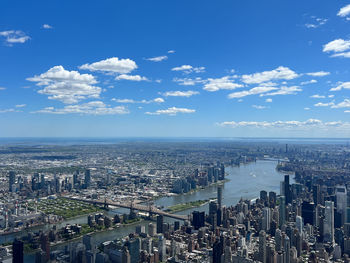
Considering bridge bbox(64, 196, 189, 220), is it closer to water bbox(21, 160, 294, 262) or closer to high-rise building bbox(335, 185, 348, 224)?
water bbox(21, 160, 294, 262)

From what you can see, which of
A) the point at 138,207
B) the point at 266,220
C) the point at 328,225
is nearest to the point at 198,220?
the point at 266,220

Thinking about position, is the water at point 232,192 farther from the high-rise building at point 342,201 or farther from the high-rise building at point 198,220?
the high-rise building at point 342,201

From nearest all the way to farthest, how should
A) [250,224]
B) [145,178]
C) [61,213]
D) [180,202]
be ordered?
[250,224]
[61,213]
[180,202]
[145,178]

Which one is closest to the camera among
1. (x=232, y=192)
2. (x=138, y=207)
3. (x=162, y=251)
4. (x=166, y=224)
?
(x=162, y=251)

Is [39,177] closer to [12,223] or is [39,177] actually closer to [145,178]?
[145,178]

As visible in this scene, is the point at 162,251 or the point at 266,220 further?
the point at 266,220

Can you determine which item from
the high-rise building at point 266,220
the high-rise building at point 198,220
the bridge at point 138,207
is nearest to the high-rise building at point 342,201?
the high-rise building at point 266,220

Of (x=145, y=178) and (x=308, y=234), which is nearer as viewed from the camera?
(x=308, y=234)

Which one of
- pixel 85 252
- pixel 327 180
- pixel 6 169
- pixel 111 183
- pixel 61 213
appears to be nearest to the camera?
pixel 85 252

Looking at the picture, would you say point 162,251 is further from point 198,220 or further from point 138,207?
point 138,207

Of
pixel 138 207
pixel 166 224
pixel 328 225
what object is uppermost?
pixel 328 225

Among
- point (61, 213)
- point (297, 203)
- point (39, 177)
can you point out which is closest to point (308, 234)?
point (297, 203)
